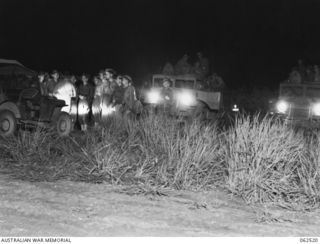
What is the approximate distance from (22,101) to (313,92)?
29.0 ft

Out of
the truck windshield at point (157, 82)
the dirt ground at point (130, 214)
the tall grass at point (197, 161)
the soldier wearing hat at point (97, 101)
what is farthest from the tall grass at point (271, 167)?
the truck windshield at point (157, 82)

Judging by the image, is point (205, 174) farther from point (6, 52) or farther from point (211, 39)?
point (211, 39)

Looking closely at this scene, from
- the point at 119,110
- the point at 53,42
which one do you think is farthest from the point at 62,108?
the point at 53,42

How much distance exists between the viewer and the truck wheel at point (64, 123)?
13.8m

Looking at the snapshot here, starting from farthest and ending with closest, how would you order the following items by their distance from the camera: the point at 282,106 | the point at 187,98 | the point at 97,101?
the point at 282,106, the point at 187,98, the point at 97,101

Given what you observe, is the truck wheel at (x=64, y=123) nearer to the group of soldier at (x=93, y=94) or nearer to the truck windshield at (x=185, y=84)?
the group of soldier at (x=93, y=94)

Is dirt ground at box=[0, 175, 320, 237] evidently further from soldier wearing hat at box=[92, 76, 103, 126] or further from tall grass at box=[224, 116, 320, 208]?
soldier wearing hat at box=[92, 76, 103, 126]

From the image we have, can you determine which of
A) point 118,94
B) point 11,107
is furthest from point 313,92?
point 11,107

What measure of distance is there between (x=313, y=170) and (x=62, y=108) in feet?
27.4

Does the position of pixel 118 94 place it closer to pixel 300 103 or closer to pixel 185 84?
pixel 185 84

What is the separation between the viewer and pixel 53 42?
38625mm

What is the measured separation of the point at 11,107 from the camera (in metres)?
13.2

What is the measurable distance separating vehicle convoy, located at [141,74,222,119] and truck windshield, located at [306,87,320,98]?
2.62 metres

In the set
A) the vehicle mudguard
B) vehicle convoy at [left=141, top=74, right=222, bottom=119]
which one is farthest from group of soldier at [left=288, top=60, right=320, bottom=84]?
the vehicle mudguard
